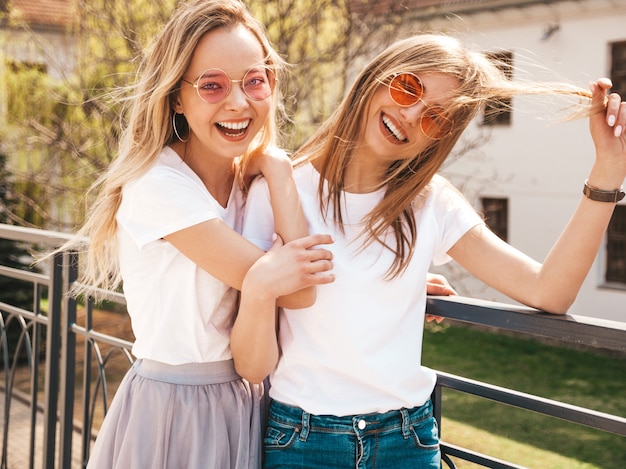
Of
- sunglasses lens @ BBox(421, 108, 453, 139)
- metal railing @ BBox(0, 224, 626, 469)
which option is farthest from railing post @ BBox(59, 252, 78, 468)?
sunglasses lens @ BBox(421, 108, 453, 139)

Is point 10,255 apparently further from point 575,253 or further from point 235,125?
point 575,253

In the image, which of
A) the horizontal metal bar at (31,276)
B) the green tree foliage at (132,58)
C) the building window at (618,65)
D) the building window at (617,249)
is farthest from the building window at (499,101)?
the building window at (617,249)

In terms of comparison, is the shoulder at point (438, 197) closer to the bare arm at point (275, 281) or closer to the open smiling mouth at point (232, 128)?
the bare arm at point (275, 281)

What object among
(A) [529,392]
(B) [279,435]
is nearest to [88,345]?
(B) [279,435]

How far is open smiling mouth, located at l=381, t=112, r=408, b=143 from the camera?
194cm

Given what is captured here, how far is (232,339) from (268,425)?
268mm

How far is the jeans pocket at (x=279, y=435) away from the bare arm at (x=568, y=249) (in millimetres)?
643

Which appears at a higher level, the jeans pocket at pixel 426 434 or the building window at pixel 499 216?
→ the building window at pixel 499 216

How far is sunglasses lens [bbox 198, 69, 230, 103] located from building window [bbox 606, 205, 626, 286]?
13766mm

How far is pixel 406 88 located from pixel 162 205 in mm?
674

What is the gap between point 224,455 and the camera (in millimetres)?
1961

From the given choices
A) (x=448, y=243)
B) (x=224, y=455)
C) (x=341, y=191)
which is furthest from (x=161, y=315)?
(x=448, y=243)

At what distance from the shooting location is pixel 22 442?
21.3 ft

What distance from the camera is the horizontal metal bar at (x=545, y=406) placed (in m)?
1.74
